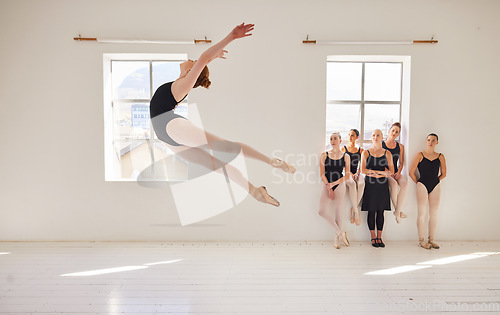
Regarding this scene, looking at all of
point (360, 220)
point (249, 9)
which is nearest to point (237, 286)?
point (360, 220)

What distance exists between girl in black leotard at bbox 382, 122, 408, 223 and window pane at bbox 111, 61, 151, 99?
10.7 feet

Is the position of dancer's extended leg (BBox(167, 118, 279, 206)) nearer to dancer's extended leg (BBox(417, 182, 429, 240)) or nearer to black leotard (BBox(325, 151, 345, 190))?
black leotard (BBox(325, 151, 345, 190))

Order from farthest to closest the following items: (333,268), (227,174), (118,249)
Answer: (118,249), (333,268), (227,174)

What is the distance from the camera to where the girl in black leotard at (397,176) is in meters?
3.94

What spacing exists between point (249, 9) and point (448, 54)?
2.62 metres

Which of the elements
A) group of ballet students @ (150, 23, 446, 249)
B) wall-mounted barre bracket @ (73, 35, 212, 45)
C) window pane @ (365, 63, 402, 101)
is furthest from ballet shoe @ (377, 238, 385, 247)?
wall-mounted barre bracket @ (73, 35, 212, 45)

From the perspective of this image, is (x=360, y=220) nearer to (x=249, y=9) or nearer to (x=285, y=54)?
(x=285, y=54)

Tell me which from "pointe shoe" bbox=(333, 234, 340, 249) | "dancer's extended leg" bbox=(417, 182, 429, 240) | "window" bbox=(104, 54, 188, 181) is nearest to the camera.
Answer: "pointe shoe" bbox=(333, 234, 340, 249)

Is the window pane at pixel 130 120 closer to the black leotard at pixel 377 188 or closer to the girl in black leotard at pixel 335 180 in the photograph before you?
the girl in black leotard at pixel 335 180

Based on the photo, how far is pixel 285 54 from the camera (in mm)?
3988

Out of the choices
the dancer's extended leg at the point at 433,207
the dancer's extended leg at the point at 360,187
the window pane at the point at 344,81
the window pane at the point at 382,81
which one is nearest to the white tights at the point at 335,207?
the dancer's extended leg at the point at 360,187

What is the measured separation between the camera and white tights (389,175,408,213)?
395 centimetres

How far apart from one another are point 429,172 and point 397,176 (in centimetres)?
38

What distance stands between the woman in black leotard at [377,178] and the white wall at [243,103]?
29cm
